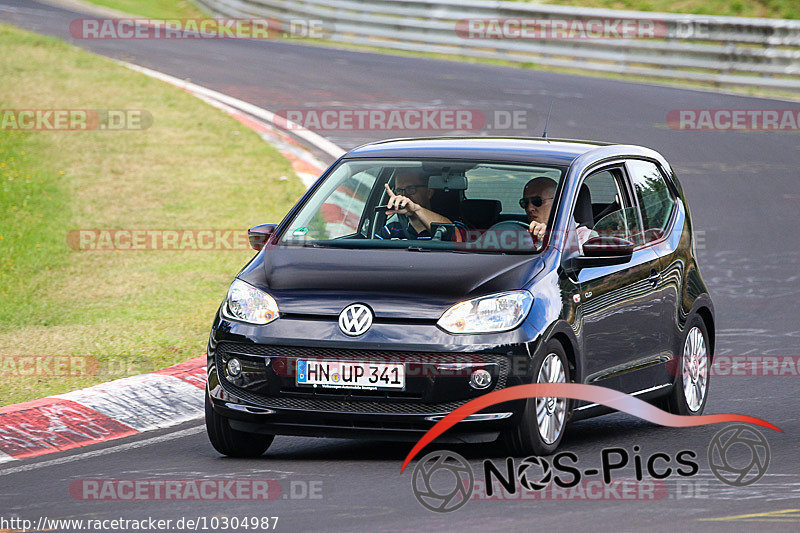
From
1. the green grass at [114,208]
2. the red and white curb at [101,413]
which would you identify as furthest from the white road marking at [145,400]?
the green grass at [114,208]

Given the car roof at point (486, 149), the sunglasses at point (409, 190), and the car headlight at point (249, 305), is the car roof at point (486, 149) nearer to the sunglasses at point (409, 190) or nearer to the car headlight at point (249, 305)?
the sunglasses at point (409, 190)

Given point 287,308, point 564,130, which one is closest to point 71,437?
point 287,308

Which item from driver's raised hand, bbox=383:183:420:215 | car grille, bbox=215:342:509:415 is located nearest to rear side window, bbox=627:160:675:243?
driver's raised hand, bbox=383:183:420:215

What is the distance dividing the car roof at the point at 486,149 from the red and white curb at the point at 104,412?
5.89 feet

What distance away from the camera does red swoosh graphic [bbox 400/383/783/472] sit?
6.92 meters

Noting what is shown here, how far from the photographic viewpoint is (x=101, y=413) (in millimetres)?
8359

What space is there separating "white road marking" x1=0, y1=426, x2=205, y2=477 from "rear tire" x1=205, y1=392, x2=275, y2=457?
0.53 m

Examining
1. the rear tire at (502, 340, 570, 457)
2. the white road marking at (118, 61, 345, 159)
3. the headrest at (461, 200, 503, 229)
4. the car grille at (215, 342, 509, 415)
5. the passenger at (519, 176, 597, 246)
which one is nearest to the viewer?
the car grille at (215, 342, 509, 415)

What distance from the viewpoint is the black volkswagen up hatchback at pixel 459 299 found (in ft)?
22.7

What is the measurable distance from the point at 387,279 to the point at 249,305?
71 centimetres

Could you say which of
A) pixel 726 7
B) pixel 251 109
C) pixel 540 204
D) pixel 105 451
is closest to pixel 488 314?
pixel 540 204

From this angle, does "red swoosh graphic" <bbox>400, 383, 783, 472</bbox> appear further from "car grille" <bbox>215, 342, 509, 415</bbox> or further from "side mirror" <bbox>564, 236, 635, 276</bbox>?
"side mirror" <bbox>564, 236, 635, 276</bbox>

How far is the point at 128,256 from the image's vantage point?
45.4ft

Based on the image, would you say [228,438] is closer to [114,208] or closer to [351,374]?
[351,374]
